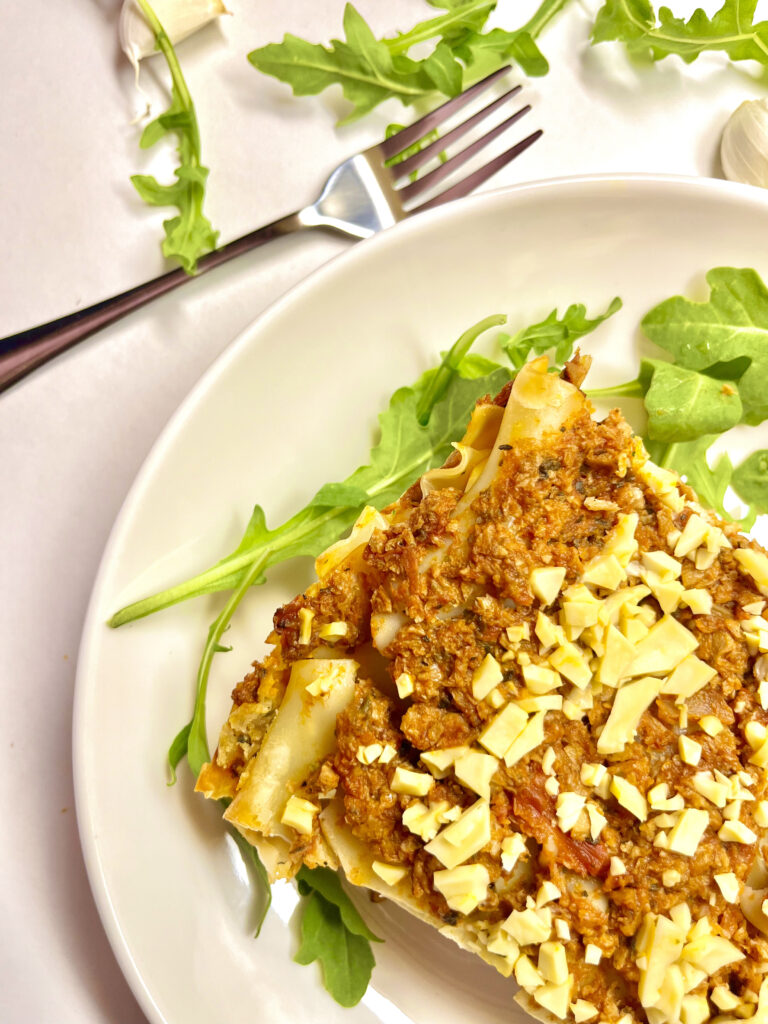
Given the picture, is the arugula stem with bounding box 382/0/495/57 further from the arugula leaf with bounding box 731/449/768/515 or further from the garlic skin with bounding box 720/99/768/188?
the arugula leaf with bounding box 731/449/768/515

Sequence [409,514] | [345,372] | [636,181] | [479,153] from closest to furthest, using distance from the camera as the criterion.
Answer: [409,514], [636,181], [345,372], [479,153]

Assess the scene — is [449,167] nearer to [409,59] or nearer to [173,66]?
[409,59]

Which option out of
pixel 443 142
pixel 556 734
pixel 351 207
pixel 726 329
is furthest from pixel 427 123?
pixel 556 734

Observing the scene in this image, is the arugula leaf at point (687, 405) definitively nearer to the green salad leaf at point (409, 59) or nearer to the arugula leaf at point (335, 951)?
the green salad leaf at point (409, 59)

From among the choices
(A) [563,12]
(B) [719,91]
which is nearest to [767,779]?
(B) [719,91]

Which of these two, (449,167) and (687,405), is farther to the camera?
(449,167)

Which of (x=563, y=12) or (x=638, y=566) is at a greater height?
(x=563, y=12)

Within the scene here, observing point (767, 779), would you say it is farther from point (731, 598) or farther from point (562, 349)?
point (562, 349)
